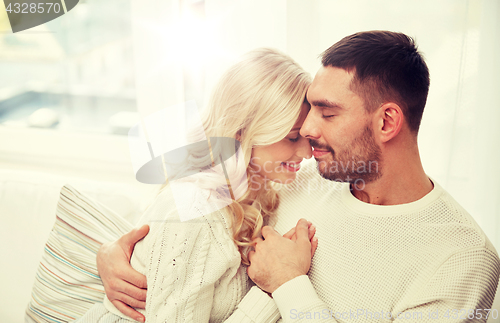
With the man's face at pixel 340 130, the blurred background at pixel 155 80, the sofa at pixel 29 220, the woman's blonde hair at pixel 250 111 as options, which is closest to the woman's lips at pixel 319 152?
the man's face at pixel 340 130

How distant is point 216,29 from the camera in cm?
157

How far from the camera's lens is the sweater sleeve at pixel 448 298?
879mm

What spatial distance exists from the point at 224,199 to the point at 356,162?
0.41m

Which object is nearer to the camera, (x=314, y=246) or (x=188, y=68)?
(x=314, y=246)

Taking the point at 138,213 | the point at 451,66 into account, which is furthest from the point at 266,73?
the point at 138,213

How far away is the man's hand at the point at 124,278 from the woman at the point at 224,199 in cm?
3

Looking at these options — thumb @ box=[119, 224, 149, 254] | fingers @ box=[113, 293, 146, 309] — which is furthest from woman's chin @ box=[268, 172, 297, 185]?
fingers @ box=[113, 293, 146, 309]

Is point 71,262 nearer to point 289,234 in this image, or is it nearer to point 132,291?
point 132,291

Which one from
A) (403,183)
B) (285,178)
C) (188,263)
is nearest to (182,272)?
(188,263)

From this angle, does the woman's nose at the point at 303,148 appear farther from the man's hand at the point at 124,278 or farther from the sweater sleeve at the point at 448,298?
the man's hand at the point at 124,278

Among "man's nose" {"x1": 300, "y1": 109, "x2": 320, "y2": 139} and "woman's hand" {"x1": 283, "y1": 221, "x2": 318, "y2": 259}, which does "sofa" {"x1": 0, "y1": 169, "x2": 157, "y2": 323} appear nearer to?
"woman's hand" {"x1": 283, "y1": 221, "x2": 318, "y2": 259}

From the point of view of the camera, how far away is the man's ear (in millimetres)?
Answer: 1010

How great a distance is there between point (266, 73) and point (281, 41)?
42cm

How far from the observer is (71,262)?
1.31 m
